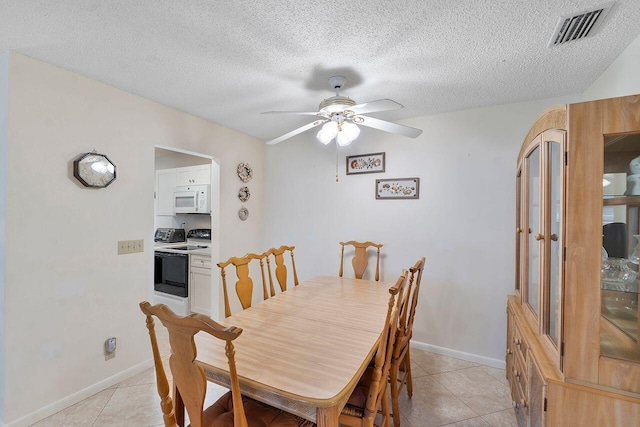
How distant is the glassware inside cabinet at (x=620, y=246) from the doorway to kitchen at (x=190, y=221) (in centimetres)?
310

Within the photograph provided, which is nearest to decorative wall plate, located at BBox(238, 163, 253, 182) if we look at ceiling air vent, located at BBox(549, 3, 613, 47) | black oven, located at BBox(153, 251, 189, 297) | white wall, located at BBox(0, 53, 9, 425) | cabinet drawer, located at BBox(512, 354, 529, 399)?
black oven, located at BBox(153, 251, 189, 297)

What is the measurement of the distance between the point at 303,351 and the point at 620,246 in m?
1.40

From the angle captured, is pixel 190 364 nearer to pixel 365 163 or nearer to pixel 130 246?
pixel 130 246

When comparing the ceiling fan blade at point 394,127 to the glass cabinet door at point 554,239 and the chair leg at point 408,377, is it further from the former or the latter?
the chair leg at point 408,377

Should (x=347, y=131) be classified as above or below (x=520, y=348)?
above

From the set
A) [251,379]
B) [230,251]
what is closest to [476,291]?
[251,379]

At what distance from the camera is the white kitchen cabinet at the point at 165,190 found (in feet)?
13.6

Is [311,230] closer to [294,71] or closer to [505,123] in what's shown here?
[294,71]

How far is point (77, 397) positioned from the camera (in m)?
1.97

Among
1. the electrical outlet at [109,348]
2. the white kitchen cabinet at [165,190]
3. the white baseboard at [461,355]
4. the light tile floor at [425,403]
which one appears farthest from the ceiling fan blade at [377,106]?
the white kitchen cabinet at [165,190]

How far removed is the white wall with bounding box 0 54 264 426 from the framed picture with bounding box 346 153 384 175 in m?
1.90

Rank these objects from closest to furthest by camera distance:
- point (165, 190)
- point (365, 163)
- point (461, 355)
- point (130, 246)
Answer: point (130, 246)
point (461, 355)
point (365, 163)
point (165, 190)

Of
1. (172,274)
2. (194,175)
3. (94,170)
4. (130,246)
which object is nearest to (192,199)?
(194,175)

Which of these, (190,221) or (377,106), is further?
(190,221)
